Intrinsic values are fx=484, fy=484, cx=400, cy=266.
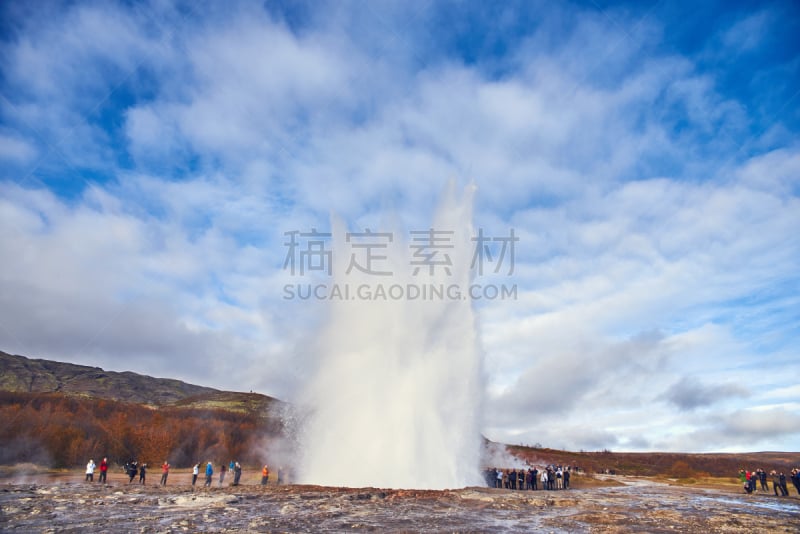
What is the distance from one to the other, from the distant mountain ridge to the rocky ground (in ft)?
424

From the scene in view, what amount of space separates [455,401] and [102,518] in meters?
18.3

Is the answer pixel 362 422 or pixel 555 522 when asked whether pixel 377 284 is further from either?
pixel 555 522

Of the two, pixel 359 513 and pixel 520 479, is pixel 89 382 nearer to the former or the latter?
pixel 520 479

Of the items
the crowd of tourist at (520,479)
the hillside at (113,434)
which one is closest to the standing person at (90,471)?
the hillside at (113,434)

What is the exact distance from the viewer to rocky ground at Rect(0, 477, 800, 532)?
45.2 ft

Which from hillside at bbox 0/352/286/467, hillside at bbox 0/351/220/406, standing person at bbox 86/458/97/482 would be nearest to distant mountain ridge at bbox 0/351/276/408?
hillside at bbox 0/351/220/406

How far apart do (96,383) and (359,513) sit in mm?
193230

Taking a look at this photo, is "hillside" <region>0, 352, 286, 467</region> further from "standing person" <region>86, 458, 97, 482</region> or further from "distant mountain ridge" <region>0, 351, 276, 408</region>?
"distant mountain ridge" <region>0, 351, 276, 408</region>

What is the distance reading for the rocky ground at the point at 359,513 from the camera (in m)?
13.8

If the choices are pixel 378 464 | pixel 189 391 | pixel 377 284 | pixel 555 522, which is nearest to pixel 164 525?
pixel 555 522

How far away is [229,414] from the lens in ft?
321

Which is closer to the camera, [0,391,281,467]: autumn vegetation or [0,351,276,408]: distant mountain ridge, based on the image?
[0,391,281,467]: autumn vegetation

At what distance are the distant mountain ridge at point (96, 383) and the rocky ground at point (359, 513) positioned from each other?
424 ft

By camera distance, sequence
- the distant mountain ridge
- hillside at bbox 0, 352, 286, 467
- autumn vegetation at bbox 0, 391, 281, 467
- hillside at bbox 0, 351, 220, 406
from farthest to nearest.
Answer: hillside at bbox 0, 351, 220, 406 → the distant mountain ridge → hillside at bbox 0, 352, 286, 467 → autumn vegetation at bbox 0, 391, 281, 467
